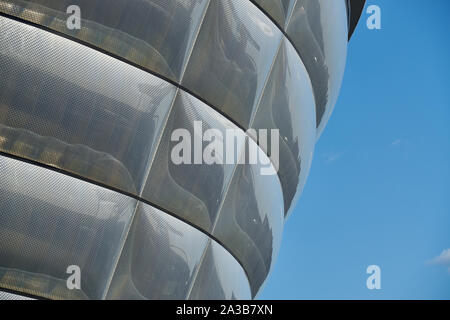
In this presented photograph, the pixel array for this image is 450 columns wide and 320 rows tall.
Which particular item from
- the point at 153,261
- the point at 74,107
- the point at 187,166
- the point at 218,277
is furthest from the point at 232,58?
the point at 218,277

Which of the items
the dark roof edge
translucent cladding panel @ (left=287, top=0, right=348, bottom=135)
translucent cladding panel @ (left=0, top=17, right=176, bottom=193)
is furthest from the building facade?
the dark roof edge

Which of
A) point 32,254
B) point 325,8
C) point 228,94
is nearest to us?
point 32,254

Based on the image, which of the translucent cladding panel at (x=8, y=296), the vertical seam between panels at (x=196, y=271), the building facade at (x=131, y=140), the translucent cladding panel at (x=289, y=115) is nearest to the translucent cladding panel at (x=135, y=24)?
the building facade at (x=131, y=140)

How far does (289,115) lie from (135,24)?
10.2 feet

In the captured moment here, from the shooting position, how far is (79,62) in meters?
7.74

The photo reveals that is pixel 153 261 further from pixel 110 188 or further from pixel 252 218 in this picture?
pixel 252 218

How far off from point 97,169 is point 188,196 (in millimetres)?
1233

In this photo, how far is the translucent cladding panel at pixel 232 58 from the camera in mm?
8672

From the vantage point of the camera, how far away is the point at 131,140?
26.5ft

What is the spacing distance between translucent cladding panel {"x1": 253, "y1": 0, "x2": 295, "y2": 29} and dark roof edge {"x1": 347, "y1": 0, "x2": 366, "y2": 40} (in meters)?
2.81

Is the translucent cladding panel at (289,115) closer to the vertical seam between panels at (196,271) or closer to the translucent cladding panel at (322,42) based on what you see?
the translucent cladding panel at (322,42)

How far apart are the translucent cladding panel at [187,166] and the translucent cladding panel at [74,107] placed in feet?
0.79

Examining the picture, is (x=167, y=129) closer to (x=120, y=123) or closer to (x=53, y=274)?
(x=120, y=123)
